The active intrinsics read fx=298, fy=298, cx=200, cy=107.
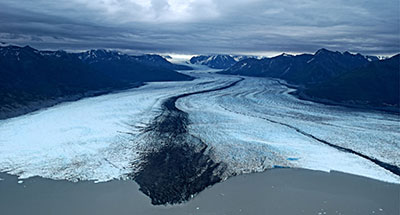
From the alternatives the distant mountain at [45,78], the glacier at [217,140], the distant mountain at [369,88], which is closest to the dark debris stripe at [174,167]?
the glacier at [217,140]

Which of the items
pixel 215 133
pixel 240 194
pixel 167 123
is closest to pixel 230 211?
pixel 240 194

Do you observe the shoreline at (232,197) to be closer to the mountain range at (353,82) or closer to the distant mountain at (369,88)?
the mountain range at (353,82)

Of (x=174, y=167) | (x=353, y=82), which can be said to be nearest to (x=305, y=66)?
(x=353, y=82)

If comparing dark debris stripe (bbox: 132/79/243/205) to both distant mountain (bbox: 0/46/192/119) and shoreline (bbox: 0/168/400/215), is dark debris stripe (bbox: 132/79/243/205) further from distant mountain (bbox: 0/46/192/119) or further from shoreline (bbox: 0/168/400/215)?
distant mountain (bbox: 0/46/192/119)

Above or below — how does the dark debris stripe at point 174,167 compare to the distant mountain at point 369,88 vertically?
below

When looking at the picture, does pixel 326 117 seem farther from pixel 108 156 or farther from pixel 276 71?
pixel 276 71

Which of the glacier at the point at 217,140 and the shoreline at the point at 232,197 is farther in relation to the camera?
the glacier at the point at 217,140

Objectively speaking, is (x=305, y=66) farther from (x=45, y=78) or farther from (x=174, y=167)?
(x=174, y=167)

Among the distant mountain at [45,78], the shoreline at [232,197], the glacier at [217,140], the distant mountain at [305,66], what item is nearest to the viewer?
the shoreline at [232,197]
